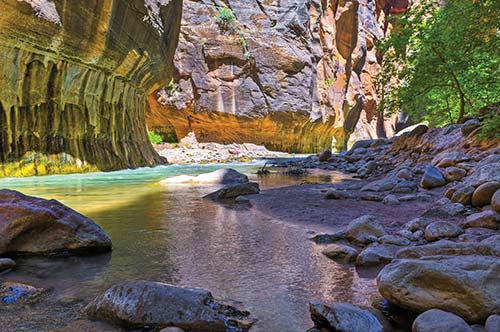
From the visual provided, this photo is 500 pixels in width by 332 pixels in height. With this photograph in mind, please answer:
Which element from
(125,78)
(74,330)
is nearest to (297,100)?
(125,78)

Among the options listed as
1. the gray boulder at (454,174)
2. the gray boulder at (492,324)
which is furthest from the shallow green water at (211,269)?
the gray boulder at (454,174)

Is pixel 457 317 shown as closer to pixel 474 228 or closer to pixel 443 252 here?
pixel 443 252

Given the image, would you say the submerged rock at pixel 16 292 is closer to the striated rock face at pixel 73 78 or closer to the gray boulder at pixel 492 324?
the gray boulder at pixel 492 324

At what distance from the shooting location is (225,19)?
2909 cm

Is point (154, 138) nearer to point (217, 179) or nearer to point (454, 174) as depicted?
point (217, 179)

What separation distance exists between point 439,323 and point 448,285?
31 cm

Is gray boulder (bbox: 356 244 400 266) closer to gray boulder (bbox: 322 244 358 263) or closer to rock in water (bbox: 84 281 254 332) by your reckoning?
gray boulder (bbox: 322 244 358 263)

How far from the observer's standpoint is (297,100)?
31609 millimetres

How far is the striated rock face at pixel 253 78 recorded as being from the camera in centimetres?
2930

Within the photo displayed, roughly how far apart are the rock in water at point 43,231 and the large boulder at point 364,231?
2533mm

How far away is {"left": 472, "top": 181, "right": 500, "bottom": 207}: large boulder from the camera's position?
4.04m

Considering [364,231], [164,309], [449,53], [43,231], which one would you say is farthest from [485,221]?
[449,53]

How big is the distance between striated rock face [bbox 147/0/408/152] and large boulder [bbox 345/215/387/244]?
26735 mm

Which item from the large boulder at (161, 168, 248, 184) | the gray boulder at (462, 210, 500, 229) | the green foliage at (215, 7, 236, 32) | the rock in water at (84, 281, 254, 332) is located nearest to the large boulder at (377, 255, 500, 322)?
the rock in water at (84, 281, 254, 332)
